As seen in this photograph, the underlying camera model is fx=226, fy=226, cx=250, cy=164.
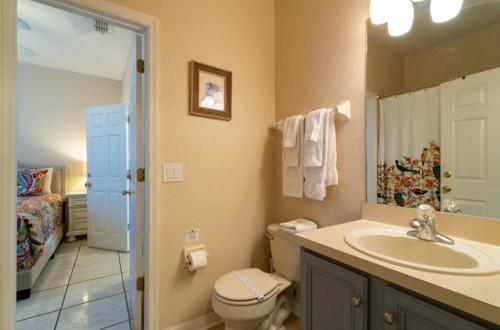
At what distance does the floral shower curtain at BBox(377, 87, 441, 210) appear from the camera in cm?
108

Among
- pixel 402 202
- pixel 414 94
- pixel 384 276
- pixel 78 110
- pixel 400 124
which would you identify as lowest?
pixel 384 276

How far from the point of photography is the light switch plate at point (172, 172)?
144 cm

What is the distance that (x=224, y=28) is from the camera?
5.53 ft

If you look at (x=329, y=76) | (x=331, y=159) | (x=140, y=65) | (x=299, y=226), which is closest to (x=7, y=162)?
(x=140, y=65)

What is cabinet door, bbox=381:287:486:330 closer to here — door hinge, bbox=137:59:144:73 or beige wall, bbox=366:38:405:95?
beige wall, bbox=366:38:405:95

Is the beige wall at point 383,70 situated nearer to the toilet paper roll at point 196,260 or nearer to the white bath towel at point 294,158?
the white bath towel at point 294,158

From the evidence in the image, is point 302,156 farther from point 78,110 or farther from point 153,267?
point 78,110

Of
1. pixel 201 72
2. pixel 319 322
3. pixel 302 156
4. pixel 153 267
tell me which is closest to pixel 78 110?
pixel 201 72

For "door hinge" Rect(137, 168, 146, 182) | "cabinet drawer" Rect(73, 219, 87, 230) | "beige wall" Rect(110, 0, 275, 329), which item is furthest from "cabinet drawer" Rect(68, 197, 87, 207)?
"beige wall" Rect(110, 0, 275, 329)

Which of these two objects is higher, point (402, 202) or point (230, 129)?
point (230, 129)

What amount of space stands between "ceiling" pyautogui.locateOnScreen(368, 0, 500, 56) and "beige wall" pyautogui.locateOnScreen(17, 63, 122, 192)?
4378mm

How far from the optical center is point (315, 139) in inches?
55.5

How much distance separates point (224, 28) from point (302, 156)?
111 cm

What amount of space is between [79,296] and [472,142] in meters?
2.95
